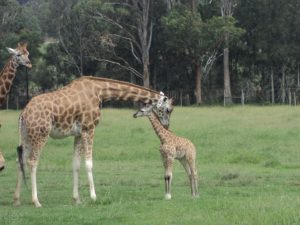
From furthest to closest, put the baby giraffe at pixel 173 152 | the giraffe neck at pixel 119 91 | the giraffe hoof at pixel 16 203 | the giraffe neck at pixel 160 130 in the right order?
the giraffe neck at pixel 119 91
the giraffe neck at pixel 160 130
the baby giraffe at pixel 173 152
the giraffe hoof at pixel 16 203

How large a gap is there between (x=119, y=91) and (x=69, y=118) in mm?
1398

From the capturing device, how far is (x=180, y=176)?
54.3 ft

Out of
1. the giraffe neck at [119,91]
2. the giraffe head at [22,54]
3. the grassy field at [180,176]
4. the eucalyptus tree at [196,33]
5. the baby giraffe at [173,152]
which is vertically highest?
the eucalyptus tree at [196,33]

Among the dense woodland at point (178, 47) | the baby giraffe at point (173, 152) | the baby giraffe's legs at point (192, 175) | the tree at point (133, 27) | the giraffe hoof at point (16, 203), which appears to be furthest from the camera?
the tree at point (133, 27)

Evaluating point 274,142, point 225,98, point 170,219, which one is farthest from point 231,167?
point 225,98

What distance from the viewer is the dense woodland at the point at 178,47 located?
45562 millimetres

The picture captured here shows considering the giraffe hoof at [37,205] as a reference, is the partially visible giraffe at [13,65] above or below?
above

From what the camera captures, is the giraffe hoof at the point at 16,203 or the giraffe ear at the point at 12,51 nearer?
the giraffe hoof at the point at 16,203

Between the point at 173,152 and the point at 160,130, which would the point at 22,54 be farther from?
the point at 173,152

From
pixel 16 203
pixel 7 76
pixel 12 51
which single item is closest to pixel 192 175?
pixel 16 203

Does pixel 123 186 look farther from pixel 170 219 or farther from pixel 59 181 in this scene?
pixel 170 219

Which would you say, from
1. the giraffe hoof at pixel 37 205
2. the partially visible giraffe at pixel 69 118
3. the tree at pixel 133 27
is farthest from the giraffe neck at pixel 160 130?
the tree at pixel 133 27

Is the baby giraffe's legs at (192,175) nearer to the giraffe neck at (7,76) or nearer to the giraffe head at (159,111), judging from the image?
the giraffe head at (159,111)

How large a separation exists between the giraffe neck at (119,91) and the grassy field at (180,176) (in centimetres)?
190
